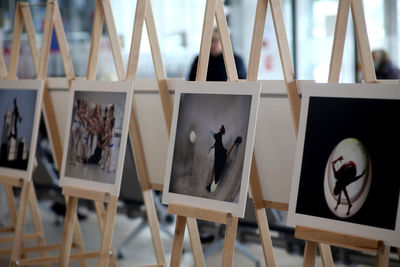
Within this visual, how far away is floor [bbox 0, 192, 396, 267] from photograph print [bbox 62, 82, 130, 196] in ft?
4.06

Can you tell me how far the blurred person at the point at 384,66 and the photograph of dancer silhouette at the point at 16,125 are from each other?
333 centimetres

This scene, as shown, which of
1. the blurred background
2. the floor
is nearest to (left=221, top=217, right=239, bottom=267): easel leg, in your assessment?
the floor

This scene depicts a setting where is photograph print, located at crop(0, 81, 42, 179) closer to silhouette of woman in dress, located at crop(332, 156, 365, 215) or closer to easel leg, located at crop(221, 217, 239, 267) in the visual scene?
easel leg, located at crop(221, 217, 239, 267)

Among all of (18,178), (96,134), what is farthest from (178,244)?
(18,178)

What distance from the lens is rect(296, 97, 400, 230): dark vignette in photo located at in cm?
190

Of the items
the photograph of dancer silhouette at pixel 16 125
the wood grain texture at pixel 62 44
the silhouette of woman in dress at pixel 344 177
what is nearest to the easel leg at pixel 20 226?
the photograph of dancer silhouette at pixel 16 125

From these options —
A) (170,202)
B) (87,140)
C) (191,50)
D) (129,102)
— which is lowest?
(170,202)

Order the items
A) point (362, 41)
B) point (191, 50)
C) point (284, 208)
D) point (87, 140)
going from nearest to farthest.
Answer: point (362, 41)
point (284, 208)
point (87, 140)
point (191, 50)

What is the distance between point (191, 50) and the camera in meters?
7.27

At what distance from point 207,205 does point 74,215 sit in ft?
2.77

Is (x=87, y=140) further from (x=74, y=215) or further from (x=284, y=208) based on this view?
(x=284, y=208)

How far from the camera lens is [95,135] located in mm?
2832

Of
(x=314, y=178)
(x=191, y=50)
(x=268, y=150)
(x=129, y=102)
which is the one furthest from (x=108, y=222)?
(x=191, y=50)

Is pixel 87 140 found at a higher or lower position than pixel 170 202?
higher
